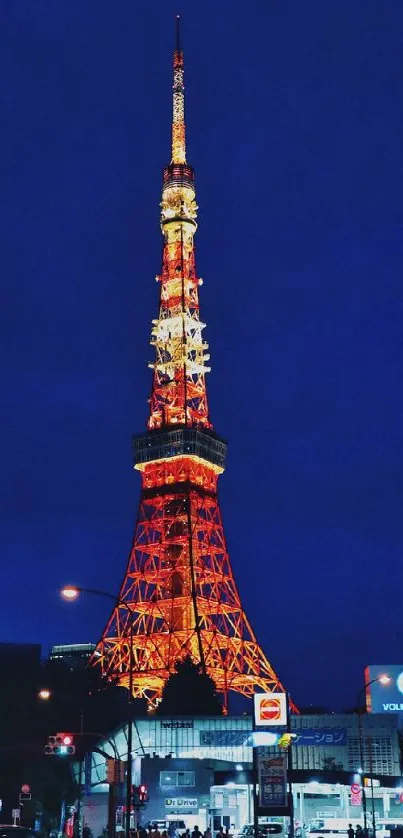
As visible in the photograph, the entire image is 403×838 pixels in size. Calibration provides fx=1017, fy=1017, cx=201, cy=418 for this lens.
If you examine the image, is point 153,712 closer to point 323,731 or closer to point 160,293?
point 323,731

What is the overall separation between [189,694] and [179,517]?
19133 millimetres

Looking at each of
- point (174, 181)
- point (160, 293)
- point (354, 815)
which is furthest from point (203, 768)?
point (174, 181)

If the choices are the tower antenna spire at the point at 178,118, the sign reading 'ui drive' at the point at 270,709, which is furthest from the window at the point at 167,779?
the tower antenna spire at the point at 178,118

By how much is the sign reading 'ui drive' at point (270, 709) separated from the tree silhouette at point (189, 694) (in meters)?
49.1

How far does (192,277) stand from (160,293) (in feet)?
12.8

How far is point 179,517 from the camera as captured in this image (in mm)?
97875

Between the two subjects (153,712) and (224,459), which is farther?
(224,459)

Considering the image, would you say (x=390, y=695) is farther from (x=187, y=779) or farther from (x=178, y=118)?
(x=178, y=118)

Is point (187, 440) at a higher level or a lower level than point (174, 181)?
lower

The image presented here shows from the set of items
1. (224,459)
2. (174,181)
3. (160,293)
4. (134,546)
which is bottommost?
(134,546)

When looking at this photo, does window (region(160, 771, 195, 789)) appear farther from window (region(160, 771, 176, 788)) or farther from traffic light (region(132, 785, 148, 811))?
traffic light (region(132, 785, 148, 811))

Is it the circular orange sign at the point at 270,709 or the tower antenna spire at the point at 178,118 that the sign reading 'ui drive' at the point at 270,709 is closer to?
the circular orange sign at the point at 270,709

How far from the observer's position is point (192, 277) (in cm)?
10994

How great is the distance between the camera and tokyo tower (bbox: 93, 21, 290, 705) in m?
92.9
